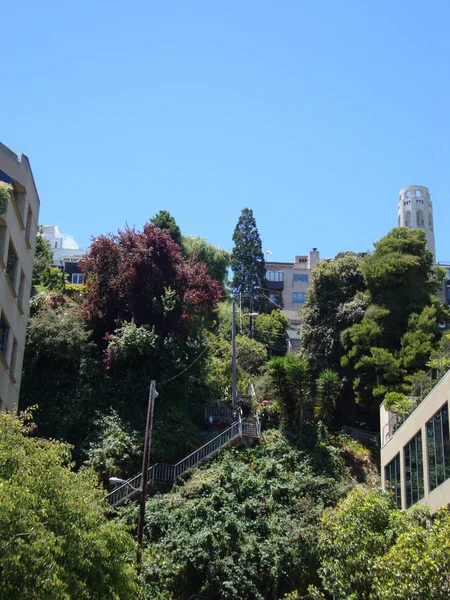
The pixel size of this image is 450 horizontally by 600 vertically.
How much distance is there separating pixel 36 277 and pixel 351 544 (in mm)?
29482

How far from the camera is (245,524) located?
101 ft

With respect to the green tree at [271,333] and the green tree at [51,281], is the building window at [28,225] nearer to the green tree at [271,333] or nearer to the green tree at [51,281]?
the green tree at [51,281]

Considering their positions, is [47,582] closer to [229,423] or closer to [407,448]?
[407,448]

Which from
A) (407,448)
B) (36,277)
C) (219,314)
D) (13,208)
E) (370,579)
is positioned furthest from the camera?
(219,314)

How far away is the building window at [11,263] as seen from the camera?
28.3 m

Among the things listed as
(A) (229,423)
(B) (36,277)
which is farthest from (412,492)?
(B) (36,277)

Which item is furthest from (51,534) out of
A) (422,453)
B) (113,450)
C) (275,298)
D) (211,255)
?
(275,298)

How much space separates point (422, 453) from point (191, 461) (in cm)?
1049

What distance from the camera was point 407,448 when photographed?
3067cm

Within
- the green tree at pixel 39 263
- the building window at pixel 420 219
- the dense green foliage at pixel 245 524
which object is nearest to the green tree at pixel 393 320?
the dense green foliage at pixel 245 524

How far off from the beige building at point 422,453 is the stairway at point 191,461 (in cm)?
628

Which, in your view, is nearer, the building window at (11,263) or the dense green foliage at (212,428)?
the dense green foliage at (212,428)

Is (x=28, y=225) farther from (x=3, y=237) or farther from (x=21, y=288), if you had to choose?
(x=3, y=237)

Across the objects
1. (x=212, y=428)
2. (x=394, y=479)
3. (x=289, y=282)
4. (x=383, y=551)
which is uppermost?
(x=289, y=282)
